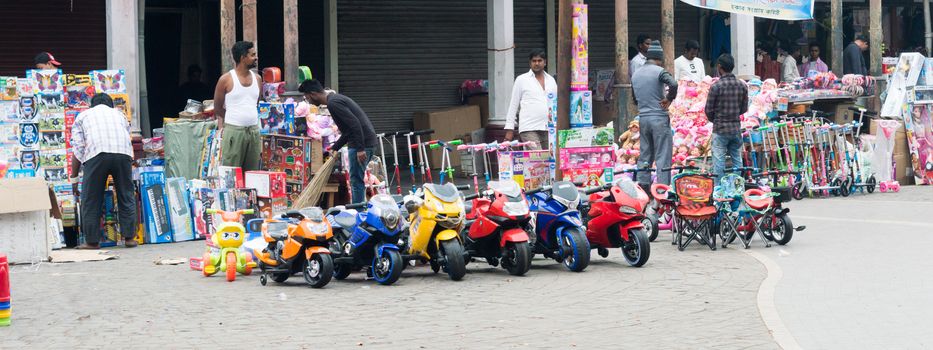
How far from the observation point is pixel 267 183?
13398 millimetres

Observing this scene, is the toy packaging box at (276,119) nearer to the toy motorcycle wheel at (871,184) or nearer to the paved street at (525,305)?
the paved street at (525,305)

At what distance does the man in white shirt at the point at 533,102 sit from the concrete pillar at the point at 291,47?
2652 millimetres

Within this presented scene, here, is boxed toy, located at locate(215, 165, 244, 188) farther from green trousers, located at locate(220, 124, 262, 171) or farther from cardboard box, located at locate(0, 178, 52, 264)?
cardboard box, located at locate(0, 178, 52, 264)

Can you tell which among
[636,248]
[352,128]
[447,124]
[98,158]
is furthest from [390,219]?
[447,124]

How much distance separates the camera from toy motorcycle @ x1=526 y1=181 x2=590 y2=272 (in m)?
10.9

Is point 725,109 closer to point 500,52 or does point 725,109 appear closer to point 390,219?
point 390,219

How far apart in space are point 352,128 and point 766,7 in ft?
28.8

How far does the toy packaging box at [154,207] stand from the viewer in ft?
45.7

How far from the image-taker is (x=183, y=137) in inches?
589

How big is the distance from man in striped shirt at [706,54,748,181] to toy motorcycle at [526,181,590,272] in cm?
364

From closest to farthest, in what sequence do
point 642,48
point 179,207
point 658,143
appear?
point 179,207 → point 658,143 → point 642,48

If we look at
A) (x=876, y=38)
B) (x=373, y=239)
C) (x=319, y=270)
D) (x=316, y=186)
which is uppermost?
(x=876, y=38)

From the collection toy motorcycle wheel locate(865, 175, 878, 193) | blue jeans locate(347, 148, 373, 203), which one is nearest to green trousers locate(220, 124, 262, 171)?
blue jeans locate(347, 148, 373, 203)

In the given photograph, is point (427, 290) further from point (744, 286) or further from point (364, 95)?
point (364, 95)
